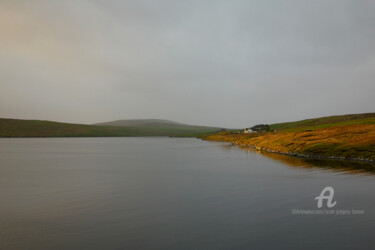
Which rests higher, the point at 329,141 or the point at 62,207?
the point at 329,141

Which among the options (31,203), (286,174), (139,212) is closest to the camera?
(139,212)

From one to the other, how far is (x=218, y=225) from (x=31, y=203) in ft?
57.0

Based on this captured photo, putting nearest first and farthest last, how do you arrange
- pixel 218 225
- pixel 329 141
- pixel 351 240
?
pixel 351 240
pixel 218 225
pixel 329 141

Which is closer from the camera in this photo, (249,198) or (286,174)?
(249,198)

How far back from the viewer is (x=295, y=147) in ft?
234

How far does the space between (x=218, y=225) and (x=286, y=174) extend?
80.8 ft

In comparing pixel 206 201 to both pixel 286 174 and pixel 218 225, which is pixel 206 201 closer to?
pixel 218 225

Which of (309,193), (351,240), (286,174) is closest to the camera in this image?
(351,240)

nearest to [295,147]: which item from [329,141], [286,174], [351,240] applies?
[329,141]

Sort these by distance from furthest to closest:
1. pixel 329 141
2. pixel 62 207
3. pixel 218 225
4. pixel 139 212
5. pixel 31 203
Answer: pixel 329 141 < pixel 31 203 < pixel 62 207 < pixel 139 212 < pixel 218 225

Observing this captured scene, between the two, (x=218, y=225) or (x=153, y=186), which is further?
(x=153, y=186)

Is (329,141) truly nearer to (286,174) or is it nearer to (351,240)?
(286,174)

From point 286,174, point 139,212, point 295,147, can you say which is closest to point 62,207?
point 139,212

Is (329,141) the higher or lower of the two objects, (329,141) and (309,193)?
the higher
